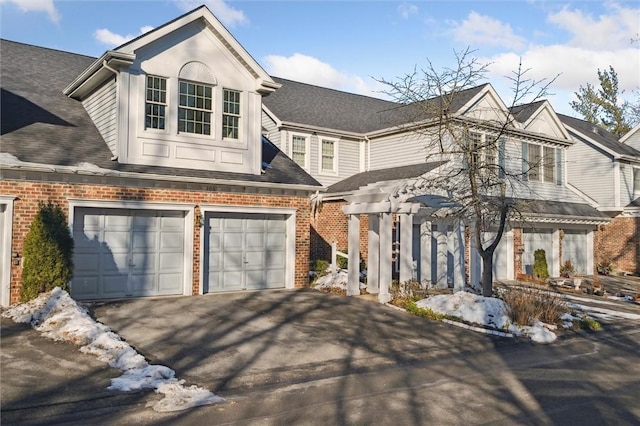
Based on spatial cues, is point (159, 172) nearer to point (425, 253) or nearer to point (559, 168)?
point (425, 253)

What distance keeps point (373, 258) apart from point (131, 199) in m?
6.85

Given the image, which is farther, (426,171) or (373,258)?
(426,171)

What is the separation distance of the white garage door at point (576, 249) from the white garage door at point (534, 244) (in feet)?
3.57

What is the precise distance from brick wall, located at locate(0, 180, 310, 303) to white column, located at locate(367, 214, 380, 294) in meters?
2.15

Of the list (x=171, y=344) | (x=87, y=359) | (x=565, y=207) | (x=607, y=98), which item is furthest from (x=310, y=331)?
(x=607, y=98)

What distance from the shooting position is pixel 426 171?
774 inches

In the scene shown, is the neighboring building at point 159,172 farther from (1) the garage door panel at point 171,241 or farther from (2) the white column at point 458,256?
(2) the white column at point 458,256

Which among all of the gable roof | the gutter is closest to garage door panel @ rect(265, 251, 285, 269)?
the gutter

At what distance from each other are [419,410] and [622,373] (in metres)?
4.38

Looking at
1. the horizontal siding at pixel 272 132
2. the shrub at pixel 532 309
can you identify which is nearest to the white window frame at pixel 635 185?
the shrub at pixel 532 309

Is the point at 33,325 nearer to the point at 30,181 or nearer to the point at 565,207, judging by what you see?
the point at 30,181

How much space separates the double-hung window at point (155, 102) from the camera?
14406 mm

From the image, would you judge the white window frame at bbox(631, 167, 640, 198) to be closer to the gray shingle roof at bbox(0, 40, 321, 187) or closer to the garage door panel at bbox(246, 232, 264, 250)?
the gray shingle roof at bbox(0, 40, 321, 187)

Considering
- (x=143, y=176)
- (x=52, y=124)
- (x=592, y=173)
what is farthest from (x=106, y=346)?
(x=592, y=173)
